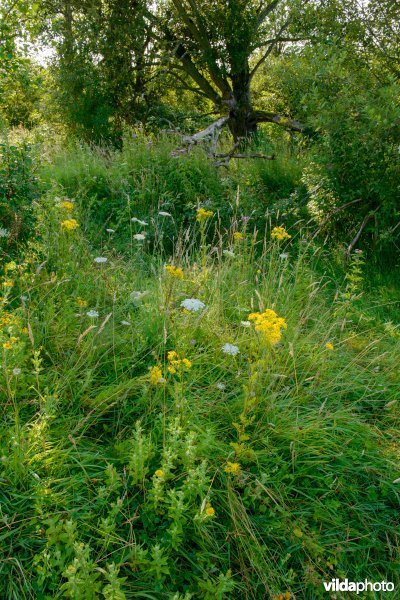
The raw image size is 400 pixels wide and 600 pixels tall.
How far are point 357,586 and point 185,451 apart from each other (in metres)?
0.88

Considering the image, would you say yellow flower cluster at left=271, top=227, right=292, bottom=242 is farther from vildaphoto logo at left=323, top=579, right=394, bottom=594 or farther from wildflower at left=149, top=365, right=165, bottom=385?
vildaphoto logo at left=323, top=579, right=394, bottom=594

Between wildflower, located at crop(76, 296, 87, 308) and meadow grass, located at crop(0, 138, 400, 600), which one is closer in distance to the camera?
meadow grass, located at crop(0, 138, 400, 600)

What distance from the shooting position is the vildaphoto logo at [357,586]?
2061mm

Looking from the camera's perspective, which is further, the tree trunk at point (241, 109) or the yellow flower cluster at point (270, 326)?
the tree trunk at point (241, 109)

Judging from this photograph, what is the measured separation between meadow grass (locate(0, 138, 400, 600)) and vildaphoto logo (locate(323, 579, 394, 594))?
0.04 metres

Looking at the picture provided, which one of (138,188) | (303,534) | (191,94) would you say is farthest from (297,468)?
(191,94)

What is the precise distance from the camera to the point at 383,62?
5.93m

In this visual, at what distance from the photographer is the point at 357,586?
2100mm

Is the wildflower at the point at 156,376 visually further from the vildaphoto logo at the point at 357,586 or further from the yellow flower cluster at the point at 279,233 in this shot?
the yellow flower cluster at the point at 279,233

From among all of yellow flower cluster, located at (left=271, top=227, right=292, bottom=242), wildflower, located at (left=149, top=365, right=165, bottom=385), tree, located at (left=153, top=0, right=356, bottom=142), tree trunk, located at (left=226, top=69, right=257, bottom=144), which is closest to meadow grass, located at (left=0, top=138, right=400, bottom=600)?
wildflower, located at (left=149, top=365, right=165, bottom=385)

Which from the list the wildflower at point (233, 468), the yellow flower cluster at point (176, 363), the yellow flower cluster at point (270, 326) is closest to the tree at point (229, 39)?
the yellow flower cluster at point (270, 326)

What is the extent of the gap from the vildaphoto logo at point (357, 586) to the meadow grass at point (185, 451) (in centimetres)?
4

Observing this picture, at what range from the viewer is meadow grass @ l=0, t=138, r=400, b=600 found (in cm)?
193

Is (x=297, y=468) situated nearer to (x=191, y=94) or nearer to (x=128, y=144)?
(x=128, y=144)
